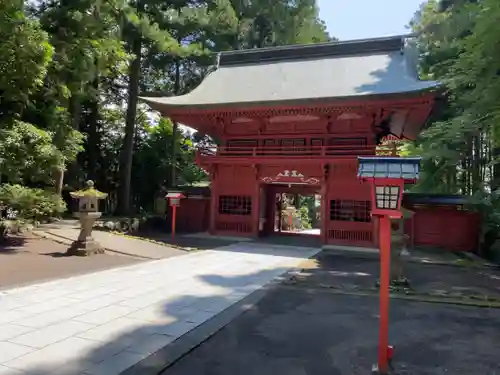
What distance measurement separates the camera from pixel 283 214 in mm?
22547

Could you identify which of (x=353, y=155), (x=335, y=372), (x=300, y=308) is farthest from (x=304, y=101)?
(x=335, y=372)

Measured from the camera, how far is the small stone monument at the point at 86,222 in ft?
31.8

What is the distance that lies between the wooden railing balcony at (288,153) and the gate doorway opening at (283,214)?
1717mm

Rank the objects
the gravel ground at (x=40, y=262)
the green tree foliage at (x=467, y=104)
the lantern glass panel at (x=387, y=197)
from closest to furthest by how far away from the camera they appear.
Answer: the lantern glass panel at (x=387, y=197)
the green tree foliage at (x=467, y=104)
the gravel ground at (x=40, y=262)

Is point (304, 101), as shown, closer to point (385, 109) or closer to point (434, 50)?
point (385, 109)

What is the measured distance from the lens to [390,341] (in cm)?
461

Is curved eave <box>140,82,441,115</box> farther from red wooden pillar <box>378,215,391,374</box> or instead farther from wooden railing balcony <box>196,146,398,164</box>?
red wooden pillar <box>378,215,391,374</box>

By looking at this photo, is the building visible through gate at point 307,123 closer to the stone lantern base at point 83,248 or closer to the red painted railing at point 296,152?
the red painted railing at point 296,152

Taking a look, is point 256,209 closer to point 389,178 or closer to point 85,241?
point 85,241

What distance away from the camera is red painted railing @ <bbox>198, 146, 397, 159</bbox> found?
46.8 feet

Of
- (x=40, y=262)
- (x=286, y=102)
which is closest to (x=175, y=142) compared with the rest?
(x=286, y=102)

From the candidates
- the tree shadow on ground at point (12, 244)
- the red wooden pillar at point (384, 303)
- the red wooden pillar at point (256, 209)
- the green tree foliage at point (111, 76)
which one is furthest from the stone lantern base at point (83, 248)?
the red wooden pillar at point (384, 303)

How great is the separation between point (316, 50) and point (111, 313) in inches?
641

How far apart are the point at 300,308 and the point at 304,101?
943 cm
